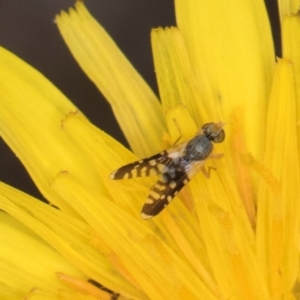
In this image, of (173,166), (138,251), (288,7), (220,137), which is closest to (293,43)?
(288,7)

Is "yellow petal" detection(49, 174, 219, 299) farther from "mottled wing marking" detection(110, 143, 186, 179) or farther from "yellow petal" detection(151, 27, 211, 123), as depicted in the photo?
"yellow petal" detection(151, 27, 211, 123)

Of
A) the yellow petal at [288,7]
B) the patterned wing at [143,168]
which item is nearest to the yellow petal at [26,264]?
the patterned wing at [143,168]

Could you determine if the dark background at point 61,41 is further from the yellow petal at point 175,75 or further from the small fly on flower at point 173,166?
the small fly on flower at point 173,166

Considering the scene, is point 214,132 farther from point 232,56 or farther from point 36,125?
point 36,125

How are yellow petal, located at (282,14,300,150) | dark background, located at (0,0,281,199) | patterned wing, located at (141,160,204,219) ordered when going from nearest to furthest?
1. patterned wing, located at (141,160,204,219)
2. yellow petal, located at (282,14,300,150)
3. dark background, located at (0,0,281,199)

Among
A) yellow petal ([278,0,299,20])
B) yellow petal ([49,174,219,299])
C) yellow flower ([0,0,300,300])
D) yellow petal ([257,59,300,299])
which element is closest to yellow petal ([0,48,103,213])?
yellow flower ([0,0,300,300])

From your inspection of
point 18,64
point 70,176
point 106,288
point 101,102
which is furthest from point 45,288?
point 101,102
